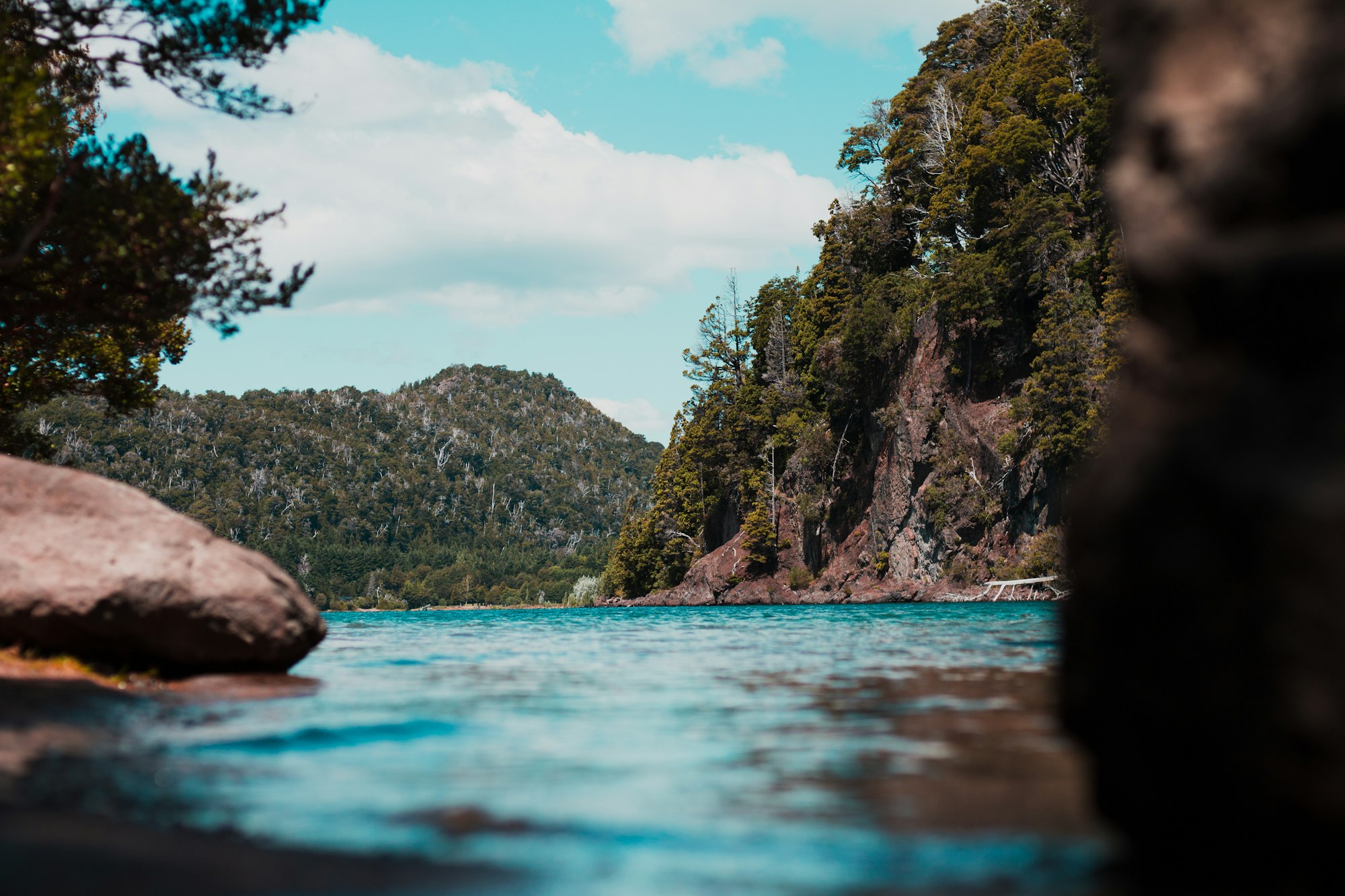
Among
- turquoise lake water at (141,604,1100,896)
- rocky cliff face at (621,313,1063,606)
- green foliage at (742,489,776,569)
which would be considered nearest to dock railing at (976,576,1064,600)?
rocky cliff face at (621,313,1063,606)

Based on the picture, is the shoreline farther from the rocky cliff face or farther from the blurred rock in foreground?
the blurred rock in foreground

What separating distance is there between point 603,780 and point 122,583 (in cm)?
582

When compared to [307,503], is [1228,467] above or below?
below

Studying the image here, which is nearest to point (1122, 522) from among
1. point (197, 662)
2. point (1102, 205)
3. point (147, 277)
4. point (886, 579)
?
point (197, 662)

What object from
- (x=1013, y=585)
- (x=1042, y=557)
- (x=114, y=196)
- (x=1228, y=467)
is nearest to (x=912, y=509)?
(x=1042, y=557)

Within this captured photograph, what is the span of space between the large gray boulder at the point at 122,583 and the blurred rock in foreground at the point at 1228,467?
8253 mm

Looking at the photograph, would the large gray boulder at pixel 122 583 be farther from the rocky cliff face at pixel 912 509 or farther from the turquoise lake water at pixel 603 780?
the rocky cliff face at pixel 912 509

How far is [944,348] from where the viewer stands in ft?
192

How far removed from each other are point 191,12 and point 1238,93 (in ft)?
41.1

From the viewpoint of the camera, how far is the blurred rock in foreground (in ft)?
8.89

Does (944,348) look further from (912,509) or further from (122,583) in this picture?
(122,583)

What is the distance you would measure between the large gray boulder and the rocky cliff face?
41.1 metres

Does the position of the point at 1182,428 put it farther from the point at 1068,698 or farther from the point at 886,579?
the point at 886,579

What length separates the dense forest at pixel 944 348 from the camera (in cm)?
4897
